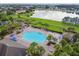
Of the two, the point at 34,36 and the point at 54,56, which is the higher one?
the point at 34,36

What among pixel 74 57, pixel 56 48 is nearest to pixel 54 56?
pixel 56 48

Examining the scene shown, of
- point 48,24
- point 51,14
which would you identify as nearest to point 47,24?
point 48,24

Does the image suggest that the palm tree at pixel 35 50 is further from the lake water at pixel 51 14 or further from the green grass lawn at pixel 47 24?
the lake water at pixel 51 14

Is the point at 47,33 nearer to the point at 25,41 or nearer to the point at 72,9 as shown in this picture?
the point at 25,41

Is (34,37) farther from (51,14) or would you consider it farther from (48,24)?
(51,14)

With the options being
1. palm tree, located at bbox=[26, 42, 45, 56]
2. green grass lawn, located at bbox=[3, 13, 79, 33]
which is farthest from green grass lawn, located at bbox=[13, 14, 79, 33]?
palm tree, located at bbox=[26, 42, 45, 56]

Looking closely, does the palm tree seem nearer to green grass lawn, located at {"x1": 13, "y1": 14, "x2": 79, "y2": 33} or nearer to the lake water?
green grass lawn, located at {"x1": 13, "y1": 14, "x2": 79, "y2": 33}
